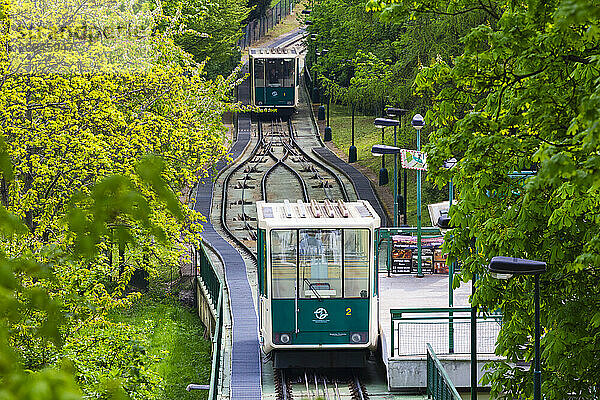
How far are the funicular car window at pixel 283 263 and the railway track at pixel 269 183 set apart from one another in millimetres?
12091

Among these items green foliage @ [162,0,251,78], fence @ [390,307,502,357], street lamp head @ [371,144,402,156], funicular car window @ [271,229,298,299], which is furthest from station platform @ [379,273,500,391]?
green foliage @ [162,0,251,78]

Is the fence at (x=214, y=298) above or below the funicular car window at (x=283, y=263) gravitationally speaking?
below

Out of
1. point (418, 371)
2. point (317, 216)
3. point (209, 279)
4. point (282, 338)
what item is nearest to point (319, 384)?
point (282, 338)

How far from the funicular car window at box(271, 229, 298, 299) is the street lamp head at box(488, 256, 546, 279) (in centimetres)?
754

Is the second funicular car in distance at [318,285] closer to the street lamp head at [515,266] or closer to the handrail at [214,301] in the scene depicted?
the handrail at [214,301]

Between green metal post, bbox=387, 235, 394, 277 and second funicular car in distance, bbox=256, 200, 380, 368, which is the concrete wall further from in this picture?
green metal post, bbox=387, 235, 394, 277

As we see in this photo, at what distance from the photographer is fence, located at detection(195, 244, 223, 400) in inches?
672

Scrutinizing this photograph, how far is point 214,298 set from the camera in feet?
81.0

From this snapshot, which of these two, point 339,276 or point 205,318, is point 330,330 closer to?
point 339,276

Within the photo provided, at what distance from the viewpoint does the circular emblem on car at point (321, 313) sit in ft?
60.9

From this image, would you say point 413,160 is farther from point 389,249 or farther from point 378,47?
point 378,47

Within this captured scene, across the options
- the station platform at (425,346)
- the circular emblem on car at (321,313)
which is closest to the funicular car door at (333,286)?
the circular emblem on car at (321,313)

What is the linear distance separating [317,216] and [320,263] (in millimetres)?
895

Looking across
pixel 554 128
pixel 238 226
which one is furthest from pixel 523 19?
pixel 238 226
